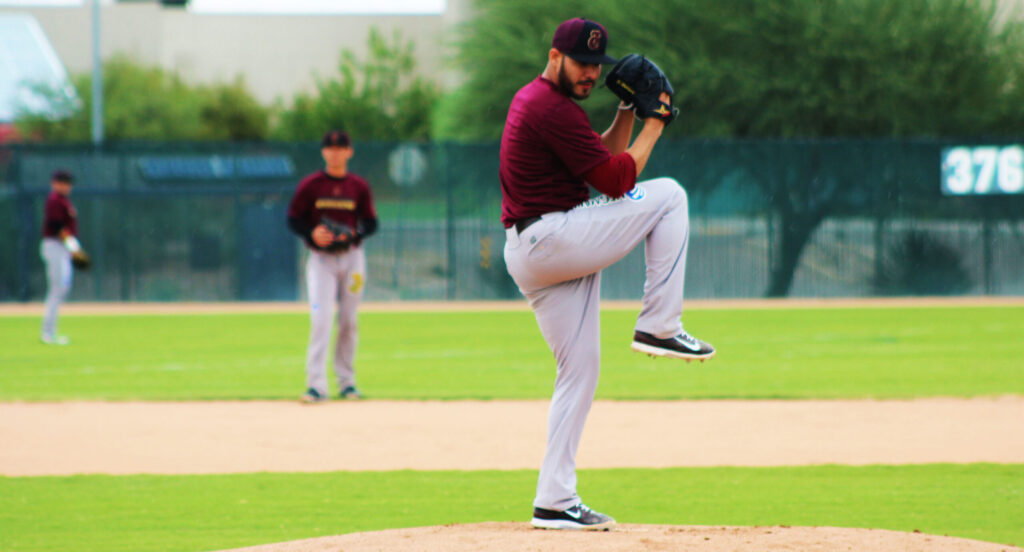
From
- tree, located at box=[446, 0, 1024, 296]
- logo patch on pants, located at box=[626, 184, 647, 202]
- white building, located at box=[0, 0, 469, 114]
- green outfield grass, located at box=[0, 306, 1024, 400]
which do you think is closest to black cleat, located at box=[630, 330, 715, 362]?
logo patch on pants, located at box=[626, 184, 647, 202]

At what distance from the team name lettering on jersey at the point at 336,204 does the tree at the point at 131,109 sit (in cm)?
4055

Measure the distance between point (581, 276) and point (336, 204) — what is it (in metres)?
6.06

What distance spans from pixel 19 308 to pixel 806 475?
21.4 metres

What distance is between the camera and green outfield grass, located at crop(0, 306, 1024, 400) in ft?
38.1

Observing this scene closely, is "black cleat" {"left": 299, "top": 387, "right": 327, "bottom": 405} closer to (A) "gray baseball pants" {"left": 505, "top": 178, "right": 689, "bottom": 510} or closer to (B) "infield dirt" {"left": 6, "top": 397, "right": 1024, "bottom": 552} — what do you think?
(B) "infield dirt" {"left": 6, "top": 397, "right": 1024, "bottom": 552}

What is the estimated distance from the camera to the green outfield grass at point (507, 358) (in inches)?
457

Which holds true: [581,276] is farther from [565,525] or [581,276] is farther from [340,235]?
[340,235]

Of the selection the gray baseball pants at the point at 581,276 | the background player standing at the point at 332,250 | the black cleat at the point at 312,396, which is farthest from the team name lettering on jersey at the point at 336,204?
the gray baseball pants at the point at 581,276

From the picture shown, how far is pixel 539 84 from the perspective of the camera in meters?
5.03

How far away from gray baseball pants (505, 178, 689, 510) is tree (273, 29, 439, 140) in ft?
173

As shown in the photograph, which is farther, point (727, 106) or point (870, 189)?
point (727, 106)

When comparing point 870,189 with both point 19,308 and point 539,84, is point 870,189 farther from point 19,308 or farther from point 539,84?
point 539,84

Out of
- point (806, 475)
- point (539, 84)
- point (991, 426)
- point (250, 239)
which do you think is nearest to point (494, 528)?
point (539, 84)

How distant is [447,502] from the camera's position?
6.50m
